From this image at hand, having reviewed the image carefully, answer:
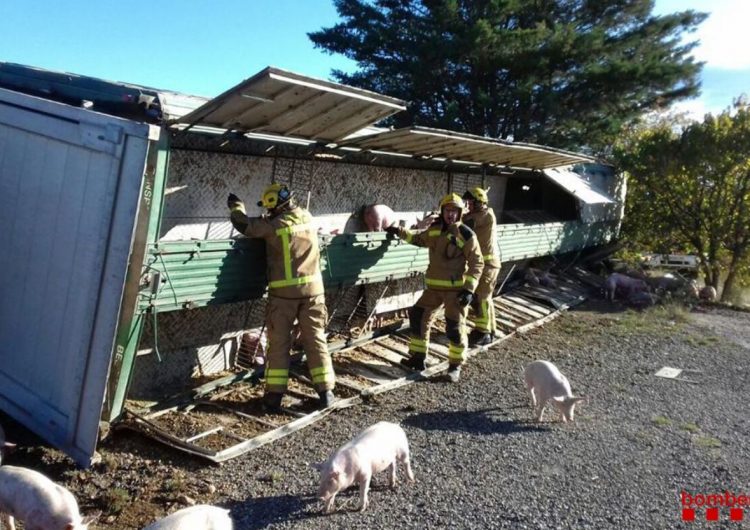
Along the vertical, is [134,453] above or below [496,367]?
below

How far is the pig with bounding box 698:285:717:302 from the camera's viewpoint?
1449cm

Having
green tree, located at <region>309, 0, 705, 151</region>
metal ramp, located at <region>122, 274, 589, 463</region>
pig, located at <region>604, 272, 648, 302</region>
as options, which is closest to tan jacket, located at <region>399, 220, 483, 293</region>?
metal ramp, located at <region>122, 274, 589, 463</region>

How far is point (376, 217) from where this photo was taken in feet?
28.4

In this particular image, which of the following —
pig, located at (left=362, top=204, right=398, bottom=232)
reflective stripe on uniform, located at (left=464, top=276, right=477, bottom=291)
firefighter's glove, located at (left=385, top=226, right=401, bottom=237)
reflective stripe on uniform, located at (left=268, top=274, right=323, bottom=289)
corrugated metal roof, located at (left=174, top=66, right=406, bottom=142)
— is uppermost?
corrugated metal roof, located at (left=174, top=66, right=406, bottom=142)

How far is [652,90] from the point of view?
1950 cm

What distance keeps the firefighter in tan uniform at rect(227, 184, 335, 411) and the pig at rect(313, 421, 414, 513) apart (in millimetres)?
1478

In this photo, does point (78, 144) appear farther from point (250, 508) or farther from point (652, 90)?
point (652, 90)

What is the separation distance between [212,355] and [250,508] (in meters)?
2.64

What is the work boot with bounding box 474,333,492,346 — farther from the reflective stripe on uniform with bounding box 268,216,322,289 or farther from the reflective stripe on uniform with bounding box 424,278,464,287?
the reflective stripe on uniform with bounding box 268,216,322,289

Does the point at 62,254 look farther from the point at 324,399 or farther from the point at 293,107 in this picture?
the point at 324,399

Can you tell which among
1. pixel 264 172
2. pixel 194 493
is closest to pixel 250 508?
pixel 194 493

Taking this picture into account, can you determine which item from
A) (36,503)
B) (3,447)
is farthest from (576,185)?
(36,503)

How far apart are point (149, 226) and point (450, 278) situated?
368 cm

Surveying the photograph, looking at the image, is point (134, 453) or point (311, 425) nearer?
point (134, 453)
